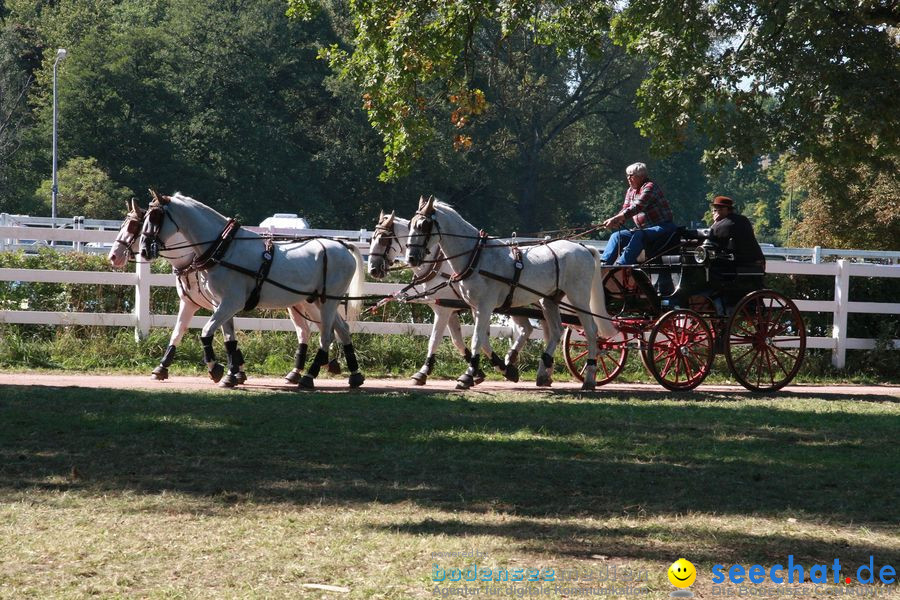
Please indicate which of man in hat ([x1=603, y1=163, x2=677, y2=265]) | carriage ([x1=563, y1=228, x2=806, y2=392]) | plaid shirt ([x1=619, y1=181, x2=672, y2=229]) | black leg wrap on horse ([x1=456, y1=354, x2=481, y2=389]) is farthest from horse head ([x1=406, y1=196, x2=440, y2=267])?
plaid shirt ([x1=619, y1=181, x2=672, y2=229])

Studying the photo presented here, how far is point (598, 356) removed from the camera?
14.8m

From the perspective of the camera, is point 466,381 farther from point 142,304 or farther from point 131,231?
point 142,304

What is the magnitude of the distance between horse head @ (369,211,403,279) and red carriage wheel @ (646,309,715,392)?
311 centimetres

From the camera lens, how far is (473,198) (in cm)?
6725

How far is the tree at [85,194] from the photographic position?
5138 centimetres

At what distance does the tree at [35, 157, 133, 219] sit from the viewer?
51.4 m

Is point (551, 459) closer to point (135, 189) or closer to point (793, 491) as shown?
point (793, 491)

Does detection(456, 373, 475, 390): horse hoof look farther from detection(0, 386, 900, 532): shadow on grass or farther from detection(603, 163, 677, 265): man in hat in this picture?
detection(603, 163, 677, 265): man in hat

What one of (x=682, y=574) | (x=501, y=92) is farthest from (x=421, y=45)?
(x=501, y=92)

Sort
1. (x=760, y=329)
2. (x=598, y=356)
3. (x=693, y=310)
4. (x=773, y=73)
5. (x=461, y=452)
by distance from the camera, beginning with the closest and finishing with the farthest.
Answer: (x=461, y=452) → (x=693, y=310) → (x=760, y=329) → (x=598, y=356) → (x=773, y=73)

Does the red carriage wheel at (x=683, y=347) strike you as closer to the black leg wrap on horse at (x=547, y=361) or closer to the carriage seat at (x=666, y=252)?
the carriage seat at (x=666, y=252)

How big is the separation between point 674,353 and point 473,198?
53.4 metres

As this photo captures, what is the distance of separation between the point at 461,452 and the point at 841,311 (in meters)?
9.72

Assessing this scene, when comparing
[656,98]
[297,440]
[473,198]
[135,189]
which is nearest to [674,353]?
[297,440]
